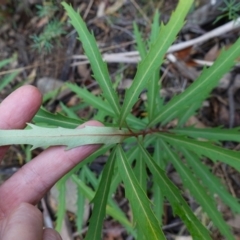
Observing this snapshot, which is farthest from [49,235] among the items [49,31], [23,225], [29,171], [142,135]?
[49,31]

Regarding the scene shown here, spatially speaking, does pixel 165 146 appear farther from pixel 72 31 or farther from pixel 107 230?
pixel 72 31

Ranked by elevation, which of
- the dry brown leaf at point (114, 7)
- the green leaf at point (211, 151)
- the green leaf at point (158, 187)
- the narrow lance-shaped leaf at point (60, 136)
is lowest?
the green leaf at point (158, 187)

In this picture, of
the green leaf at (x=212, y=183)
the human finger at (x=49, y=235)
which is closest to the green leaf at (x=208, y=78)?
the green leaf at (x=212, y=183)

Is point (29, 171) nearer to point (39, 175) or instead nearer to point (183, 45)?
point (39, 175)

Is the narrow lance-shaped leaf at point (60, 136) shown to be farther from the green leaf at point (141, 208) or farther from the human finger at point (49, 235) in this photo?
the human finger at point (49, 235)

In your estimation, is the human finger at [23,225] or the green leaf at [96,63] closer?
the human finger at [23,225]

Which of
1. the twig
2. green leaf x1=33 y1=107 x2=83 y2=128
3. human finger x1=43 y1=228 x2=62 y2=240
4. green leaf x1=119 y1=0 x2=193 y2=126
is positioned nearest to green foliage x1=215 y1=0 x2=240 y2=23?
the twig

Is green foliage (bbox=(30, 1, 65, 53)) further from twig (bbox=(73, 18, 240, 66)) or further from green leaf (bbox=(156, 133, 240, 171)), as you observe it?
green leaf (bbox=(156, 133, 240, 171))

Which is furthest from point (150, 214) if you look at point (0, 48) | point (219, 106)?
point (0, 48)
